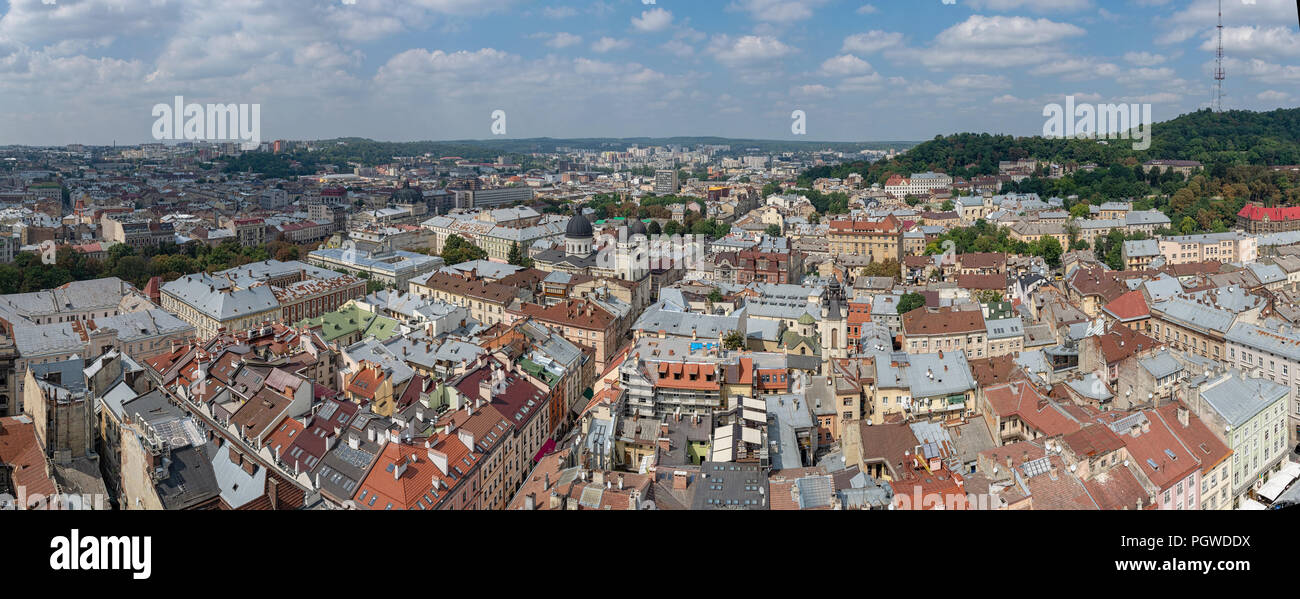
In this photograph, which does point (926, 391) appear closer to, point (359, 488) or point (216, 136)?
point (359, 488)

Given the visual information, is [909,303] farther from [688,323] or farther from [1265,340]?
[1265,340]

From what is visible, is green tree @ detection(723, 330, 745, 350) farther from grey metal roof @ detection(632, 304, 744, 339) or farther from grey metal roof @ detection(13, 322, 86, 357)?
grey metal roof @ detection(13, 322, 86, 357)

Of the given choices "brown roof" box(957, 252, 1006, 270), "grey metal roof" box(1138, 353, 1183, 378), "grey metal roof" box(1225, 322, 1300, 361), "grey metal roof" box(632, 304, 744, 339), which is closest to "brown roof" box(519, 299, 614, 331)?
"grey metal roof" box(632, 304, 744, 339)

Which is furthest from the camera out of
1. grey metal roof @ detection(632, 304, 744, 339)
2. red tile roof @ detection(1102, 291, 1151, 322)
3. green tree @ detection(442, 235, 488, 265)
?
green tree @ detection(442, 235, 488, 265)

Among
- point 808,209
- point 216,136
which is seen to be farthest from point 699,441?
point 808,209

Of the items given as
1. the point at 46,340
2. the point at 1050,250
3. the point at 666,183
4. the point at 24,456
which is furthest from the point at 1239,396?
the point at 666,183
